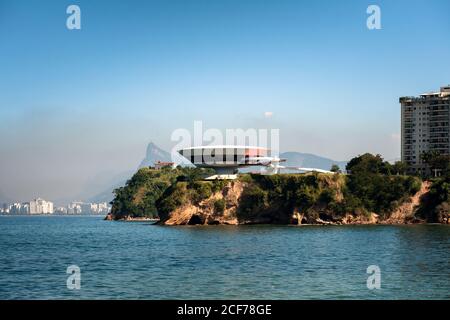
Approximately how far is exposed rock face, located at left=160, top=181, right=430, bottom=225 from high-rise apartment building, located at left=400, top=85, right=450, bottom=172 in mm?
26270

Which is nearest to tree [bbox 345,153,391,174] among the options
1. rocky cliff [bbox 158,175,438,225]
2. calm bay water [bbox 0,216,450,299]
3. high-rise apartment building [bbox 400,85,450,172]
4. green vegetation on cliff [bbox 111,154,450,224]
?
green vegetation on cliff [bbox 111,154,450,224]

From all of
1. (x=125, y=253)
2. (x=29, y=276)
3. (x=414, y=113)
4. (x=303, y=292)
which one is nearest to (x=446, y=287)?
(x=303, y=292)

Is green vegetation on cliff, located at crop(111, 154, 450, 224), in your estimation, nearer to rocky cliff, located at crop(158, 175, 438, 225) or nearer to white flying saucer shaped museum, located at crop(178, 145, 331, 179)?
rocky cliff, located at crop(158, 175, 438, 225)

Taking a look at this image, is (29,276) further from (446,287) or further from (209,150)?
(209,150)

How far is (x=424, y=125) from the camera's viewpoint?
365 feet

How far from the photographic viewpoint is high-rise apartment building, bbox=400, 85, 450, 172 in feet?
355

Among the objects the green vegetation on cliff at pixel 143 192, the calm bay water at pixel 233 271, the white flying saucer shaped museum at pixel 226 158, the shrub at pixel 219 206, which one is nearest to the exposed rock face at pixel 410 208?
the white flying saucer shaped museum at pixel 226 158

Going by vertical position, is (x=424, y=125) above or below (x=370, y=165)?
above

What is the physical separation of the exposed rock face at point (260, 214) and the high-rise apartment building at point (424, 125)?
26.3 metres

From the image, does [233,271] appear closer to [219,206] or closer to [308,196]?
[308,196]

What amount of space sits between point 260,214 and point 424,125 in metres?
41.4

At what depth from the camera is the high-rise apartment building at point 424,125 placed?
355ft

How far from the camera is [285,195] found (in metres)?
85.2

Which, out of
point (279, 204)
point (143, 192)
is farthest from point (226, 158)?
point (143, 192)
